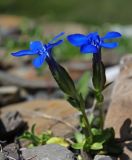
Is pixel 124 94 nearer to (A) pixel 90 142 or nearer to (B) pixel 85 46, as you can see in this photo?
(A) pixel 90 142

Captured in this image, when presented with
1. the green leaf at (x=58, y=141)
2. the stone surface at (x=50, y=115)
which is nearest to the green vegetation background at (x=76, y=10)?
the stone surface at (x=50, y=115)

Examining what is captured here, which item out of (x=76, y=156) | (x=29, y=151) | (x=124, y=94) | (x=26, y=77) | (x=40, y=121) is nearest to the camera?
(x=29, y=151)

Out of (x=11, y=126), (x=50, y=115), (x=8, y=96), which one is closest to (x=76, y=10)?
(x=8, y=96)

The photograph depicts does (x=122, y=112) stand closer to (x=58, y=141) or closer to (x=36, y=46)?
(x=58, y=141)

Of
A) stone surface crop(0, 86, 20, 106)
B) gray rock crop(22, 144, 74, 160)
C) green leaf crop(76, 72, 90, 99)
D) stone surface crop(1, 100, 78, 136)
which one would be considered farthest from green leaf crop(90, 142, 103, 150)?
stone surface crop(0, 86, 20, 106)

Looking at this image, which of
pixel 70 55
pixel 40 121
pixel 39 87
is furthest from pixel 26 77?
pixel 40 121

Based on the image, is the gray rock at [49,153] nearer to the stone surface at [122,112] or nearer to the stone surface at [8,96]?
the stone surface at [122,112]
